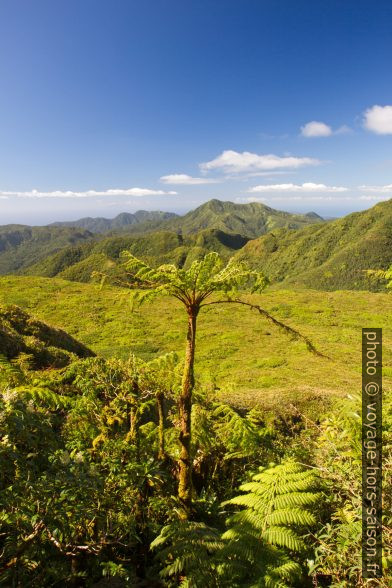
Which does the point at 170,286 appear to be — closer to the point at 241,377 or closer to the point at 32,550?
the point at 32,550

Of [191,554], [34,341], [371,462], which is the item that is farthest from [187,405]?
[34,341]

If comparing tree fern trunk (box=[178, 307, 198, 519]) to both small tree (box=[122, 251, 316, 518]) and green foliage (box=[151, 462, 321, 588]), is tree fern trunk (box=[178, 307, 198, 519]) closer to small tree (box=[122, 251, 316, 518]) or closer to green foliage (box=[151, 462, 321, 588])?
small tree (box=[122, 251, 316, 518])

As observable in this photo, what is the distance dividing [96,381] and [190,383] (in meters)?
1.63

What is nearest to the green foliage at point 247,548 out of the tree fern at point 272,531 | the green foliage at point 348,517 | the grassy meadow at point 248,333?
the tree fern at point 272,531

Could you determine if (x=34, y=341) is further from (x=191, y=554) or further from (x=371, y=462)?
(x=371, y=462)

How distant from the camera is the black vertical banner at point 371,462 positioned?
3.83 metres

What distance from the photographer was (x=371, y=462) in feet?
15.9

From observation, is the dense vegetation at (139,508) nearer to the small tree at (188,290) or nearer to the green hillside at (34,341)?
the small tree at (188,290)

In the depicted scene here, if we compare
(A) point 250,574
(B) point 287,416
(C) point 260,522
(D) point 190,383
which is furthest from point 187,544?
(B) point 287,416

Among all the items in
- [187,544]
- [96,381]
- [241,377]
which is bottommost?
[241,377]

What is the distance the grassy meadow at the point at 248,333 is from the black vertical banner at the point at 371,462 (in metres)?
2.66

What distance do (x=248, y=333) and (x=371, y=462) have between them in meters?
28.3

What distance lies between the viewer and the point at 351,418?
5.89 metres

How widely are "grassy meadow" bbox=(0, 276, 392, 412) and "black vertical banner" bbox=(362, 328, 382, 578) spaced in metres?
2.66
